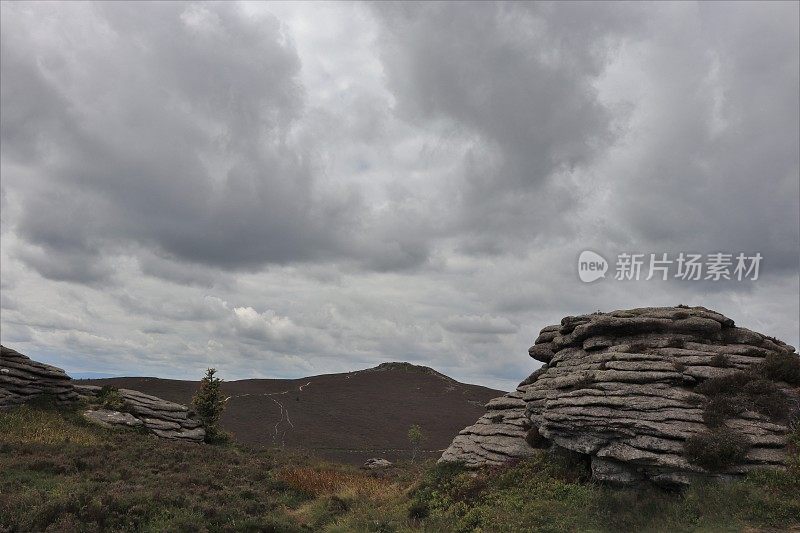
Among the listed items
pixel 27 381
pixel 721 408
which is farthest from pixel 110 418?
pixel 721 408

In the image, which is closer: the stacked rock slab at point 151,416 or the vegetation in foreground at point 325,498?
the vegetation in foreground at point 325,498

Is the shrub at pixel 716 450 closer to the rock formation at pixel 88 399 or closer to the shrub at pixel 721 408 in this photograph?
the shrub at pixel 721 408

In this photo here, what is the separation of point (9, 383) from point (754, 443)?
1708 inches

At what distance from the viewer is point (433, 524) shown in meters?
17.2

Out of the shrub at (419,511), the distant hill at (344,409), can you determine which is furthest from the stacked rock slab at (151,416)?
the shrub at (419,511)

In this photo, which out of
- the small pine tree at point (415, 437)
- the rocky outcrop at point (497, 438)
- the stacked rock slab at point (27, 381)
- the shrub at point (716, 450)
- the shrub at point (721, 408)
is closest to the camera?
the shrub at point (716, 450)

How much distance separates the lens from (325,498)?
22.3 metres

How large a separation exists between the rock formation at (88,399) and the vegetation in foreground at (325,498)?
6.90 metres

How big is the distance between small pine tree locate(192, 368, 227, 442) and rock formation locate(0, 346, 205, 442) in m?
0.98

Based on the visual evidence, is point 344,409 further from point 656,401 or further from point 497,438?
point 656,401

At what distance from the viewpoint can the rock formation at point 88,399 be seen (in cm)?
3454

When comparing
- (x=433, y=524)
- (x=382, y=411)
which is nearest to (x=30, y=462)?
(x=433, y=524)

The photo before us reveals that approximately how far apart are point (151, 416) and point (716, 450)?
38.8 metres

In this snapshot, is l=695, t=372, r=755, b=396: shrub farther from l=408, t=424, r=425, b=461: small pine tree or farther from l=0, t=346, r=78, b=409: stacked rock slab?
l=0, t=346, r=78, b=409: stacked rock slab
